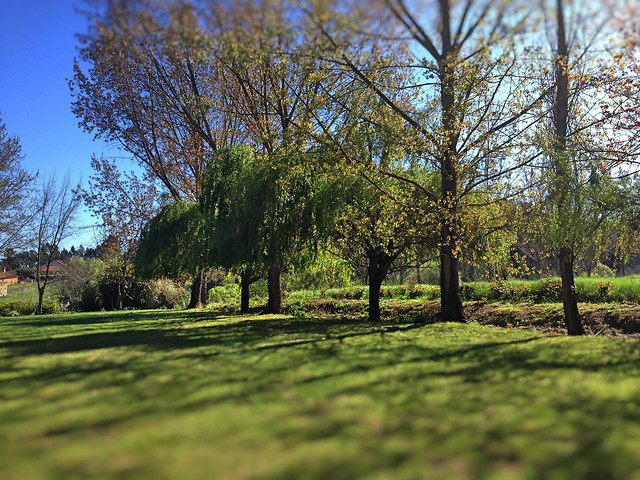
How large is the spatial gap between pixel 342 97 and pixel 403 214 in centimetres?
353

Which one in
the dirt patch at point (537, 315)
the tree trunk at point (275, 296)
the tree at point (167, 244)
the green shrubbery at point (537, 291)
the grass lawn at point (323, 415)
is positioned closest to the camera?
the grass lawn at point (323, 415)

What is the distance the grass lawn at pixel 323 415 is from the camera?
2.57 meters

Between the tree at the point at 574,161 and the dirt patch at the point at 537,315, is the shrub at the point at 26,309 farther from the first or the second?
the tree at the point at 574,161

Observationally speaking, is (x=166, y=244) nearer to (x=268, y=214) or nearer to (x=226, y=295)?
(x=268, y=214)

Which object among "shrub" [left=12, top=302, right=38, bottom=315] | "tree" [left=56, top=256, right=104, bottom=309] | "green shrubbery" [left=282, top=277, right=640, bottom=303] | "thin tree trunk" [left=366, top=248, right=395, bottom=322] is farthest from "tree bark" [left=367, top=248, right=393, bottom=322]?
"tree" [left=56, top=256, right=104, bottom=309]

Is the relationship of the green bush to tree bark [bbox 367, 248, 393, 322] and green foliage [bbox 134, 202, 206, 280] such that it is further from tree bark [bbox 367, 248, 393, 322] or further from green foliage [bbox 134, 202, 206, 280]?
tree bark [bbox 367, 248, 393, 322]

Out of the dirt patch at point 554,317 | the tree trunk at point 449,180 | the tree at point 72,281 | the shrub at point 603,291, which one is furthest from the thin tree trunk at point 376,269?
the tree at point 72,281

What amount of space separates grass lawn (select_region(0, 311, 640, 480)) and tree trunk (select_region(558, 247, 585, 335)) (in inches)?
170

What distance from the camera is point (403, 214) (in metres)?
11.3

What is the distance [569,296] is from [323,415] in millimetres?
9135

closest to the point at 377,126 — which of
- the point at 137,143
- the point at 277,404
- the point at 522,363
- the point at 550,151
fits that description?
the point at 550,151

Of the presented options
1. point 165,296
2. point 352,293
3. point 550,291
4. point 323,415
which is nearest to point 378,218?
point 550,291

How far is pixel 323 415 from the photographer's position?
11.4 ft

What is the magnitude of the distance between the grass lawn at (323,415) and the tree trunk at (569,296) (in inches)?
170
